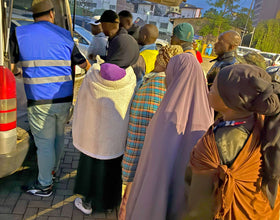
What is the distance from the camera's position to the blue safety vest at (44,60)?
92.0 inches

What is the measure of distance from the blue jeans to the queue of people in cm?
1

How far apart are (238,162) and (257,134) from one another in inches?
6.8

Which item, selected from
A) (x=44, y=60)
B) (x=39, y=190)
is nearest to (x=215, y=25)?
(x=44, y=60)

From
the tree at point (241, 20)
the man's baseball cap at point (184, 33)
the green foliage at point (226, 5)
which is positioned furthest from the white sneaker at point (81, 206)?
the tree at point (241, 20)

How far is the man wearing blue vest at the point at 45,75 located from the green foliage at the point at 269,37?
3902cm

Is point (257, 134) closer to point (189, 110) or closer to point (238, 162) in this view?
point (238, 162)

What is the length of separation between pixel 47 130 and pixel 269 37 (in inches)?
1583

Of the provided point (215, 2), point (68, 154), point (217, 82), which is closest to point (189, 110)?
point (217, 82)

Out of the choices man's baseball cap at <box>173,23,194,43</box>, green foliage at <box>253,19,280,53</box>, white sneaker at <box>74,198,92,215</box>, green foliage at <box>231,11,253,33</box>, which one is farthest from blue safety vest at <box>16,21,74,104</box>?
green foliage at <box>231,11,253,33</box>

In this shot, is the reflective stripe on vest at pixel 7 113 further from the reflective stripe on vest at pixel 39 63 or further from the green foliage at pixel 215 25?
the green foliage at pixel 215 25

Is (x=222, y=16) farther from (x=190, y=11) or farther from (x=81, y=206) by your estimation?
(x=190, y=11)

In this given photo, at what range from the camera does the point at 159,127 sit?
1694mm

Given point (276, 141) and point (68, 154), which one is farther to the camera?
point (68, 154)

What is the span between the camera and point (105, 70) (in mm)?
2100
